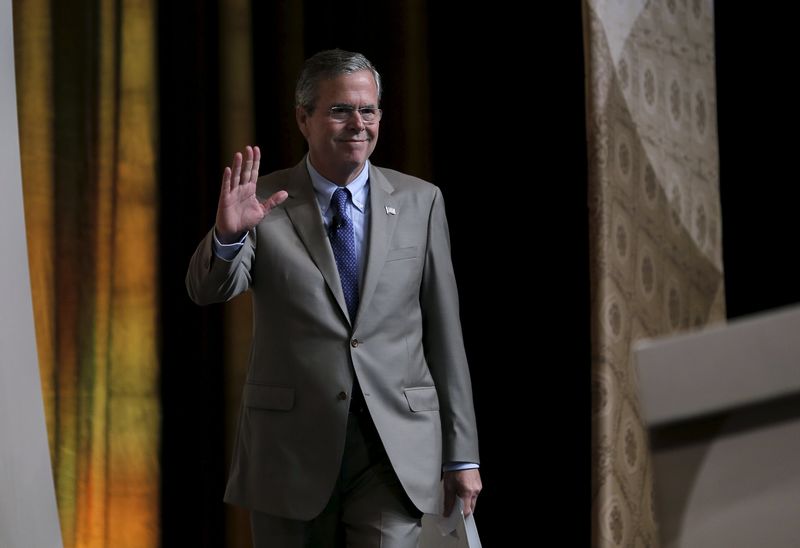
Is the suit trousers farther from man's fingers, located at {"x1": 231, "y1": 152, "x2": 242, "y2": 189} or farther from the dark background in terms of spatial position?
the dark background

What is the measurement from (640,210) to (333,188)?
126 cm

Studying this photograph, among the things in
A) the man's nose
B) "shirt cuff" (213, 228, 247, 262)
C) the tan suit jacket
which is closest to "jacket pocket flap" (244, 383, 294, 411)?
the tan suit jacket

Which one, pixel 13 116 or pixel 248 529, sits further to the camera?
pixel 248 529

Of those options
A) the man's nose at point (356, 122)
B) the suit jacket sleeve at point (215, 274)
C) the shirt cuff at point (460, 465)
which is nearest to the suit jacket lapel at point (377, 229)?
the man's nose at point (356, 122)

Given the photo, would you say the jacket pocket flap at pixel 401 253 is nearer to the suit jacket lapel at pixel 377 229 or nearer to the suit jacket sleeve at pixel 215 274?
the suit jacket lapel at pixel 377 229

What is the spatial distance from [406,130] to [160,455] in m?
1.25

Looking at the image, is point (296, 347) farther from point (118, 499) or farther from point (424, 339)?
point (118, 499)

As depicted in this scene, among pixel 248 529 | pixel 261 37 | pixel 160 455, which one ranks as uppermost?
pixel 261 37

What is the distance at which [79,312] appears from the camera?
3137 mm

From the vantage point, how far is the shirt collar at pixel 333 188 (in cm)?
213

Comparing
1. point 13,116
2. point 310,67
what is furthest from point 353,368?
point 13,116

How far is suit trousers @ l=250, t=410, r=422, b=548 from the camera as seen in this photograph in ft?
6.59

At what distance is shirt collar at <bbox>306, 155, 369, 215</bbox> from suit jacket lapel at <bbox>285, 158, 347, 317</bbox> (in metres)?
0.02

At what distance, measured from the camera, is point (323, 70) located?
212 cm
